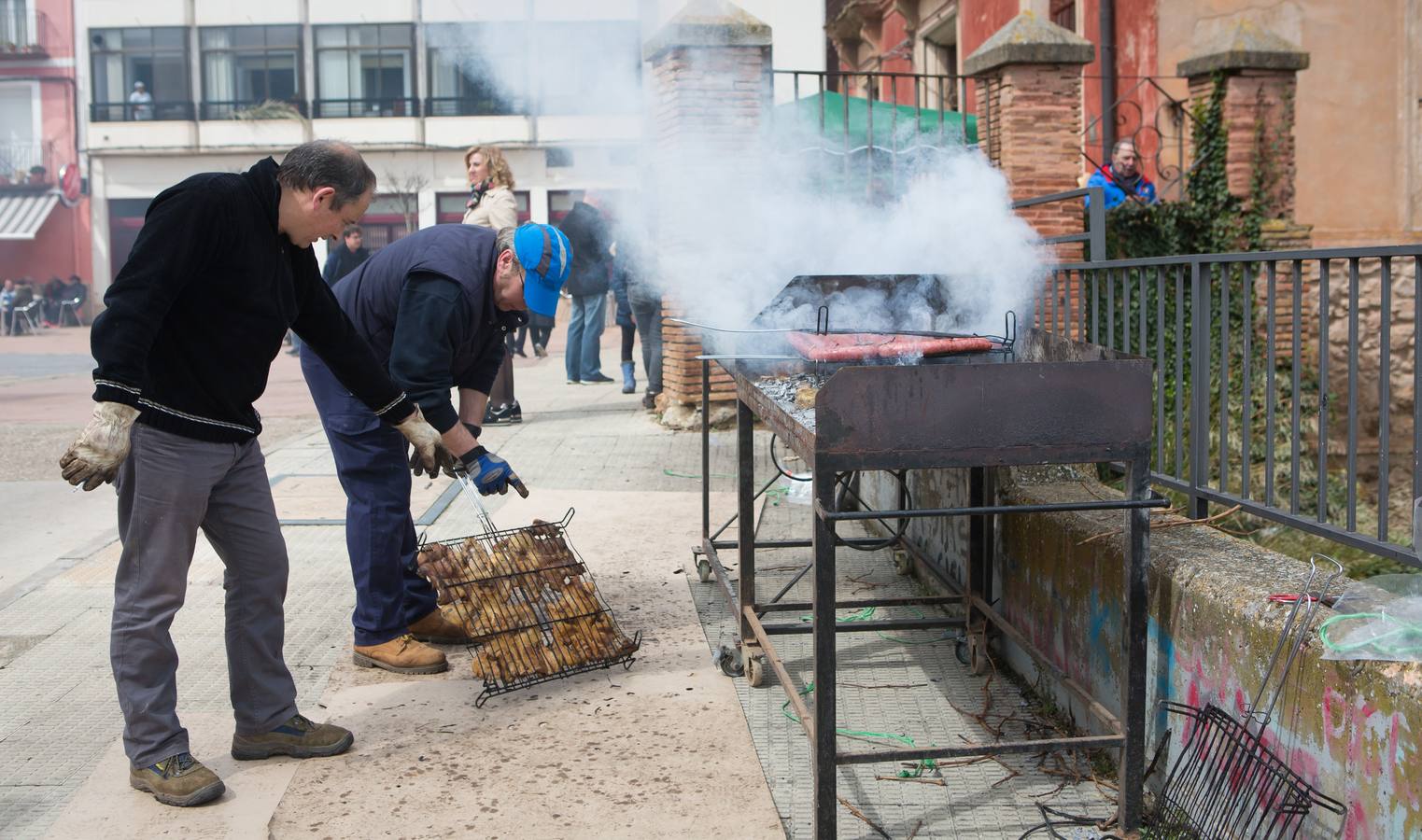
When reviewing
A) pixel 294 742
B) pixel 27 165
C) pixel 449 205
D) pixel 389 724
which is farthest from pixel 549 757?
pixel 27 165

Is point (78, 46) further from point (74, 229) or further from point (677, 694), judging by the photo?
point (677, 694)

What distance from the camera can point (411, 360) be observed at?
4.18 m

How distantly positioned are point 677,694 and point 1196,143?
8459 millimetres

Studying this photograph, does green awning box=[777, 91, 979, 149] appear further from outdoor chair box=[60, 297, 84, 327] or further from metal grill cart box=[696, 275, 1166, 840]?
outdoor chair box=[60, 297, 84, 327]

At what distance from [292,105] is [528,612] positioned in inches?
1388

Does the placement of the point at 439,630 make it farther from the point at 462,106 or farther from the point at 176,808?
the point at 462,106

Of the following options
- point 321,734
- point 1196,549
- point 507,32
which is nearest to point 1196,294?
point 1196,549

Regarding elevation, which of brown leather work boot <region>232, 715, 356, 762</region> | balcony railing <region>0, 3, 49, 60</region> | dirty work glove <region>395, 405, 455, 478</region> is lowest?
brown leather work boot <region>232, 715, 356, 762</region>

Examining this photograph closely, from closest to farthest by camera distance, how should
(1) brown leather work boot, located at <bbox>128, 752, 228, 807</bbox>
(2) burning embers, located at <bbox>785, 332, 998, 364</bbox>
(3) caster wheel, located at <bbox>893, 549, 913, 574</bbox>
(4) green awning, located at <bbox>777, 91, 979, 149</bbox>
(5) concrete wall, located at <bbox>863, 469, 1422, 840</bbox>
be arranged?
(5) concrete wall, located at <bbox>863, 469, 1422, 840</bbox>
(1) brown leather work boot, located at <bbox>128, 752, 228, 807</bbox>
(2) burning embers, located at <bbox>785, 332, 998, 364</bbox>
(3) caster wheel, located at <bbox>893, 549, 913, 574</bbox>
(4) green awning, located at <bbox>777, 91, 979, 149</bbox>

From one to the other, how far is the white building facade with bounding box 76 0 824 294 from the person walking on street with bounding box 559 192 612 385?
18878 millimetres

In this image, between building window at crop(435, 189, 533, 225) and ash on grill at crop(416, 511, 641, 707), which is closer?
ash on grill at crop(416, 511, 641, 707)

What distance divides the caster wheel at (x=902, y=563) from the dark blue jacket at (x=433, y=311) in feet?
7.26

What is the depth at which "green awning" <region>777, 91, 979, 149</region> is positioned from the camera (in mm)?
9836

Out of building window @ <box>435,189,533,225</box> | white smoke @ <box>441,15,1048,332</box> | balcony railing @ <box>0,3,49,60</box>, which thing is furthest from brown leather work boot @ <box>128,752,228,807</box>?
balcony railing @ <box>0,3,49,60</box>
